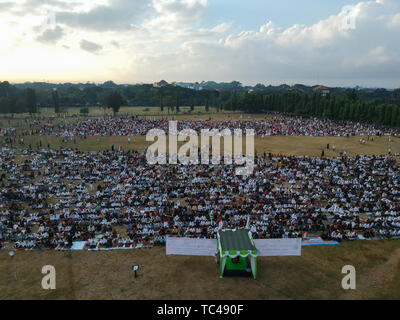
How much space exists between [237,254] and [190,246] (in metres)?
2.36

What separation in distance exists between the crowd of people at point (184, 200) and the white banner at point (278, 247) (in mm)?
2312

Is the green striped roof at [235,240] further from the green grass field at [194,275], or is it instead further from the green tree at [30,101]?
the green tree at [30,101]

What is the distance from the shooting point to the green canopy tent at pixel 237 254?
42.5 feet

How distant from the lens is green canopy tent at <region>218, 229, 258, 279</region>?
13.0 m

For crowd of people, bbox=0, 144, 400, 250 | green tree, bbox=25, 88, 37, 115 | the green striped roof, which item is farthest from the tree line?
the green striped roof

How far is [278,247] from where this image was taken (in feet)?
46.3


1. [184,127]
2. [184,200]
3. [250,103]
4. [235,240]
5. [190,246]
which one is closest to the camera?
[235,240]

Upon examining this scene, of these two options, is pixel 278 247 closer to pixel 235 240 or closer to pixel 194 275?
pixel 235 240

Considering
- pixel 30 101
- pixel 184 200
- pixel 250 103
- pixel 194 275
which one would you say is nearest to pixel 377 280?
pixel 194 275

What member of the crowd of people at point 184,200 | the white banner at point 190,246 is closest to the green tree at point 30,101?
the crowd of people at point 184,200

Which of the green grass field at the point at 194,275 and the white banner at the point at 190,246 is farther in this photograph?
the white banner at the point at 190,246
